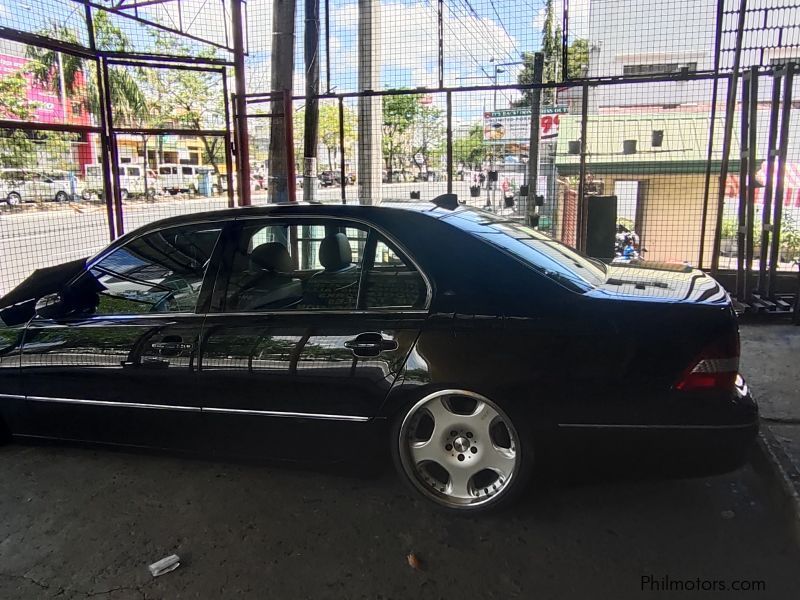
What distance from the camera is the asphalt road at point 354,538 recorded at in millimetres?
2598

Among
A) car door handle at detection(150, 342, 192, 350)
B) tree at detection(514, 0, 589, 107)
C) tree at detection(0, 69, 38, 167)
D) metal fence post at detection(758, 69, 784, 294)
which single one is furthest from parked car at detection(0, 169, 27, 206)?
metal fence post at detection(758, 69, 784, 294)

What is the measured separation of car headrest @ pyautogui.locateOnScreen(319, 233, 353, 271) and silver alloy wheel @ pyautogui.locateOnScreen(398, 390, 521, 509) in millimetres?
981

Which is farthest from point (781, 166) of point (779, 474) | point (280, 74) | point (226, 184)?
point (226, 184)

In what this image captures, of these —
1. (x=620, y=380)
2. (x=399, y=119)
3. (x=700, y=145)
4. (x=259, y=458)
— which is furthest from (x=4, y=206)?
(x=700, y=145)

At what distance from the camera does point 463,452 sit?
9.83 feet

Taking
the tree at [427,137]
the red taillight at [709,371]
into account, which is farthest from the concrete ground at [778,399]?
the tree at [427,137]

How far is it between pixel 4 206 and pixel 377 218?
19.2 feet

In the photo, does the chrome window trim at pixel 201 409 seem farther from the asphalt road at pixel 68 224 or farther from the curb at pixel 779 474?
the asphalt road at pixel 68 224

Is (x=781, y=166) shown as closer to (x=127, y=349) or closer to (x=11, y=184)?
(x=127, y=349)

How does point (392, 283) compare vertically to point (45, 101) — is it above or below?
below

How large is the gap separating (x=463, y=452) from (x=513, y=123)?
260 inches

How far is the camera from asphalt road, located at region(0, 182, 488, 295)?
7.39 metres

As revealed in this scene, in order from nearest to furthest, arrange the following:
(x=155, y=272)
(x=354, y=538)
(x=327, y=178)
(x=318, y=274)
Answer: (x=354, y=538) < (x=318, y=274) < (x=155, y=272) < (x=327, y=178)

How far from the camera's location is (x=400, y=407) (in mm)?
2994
